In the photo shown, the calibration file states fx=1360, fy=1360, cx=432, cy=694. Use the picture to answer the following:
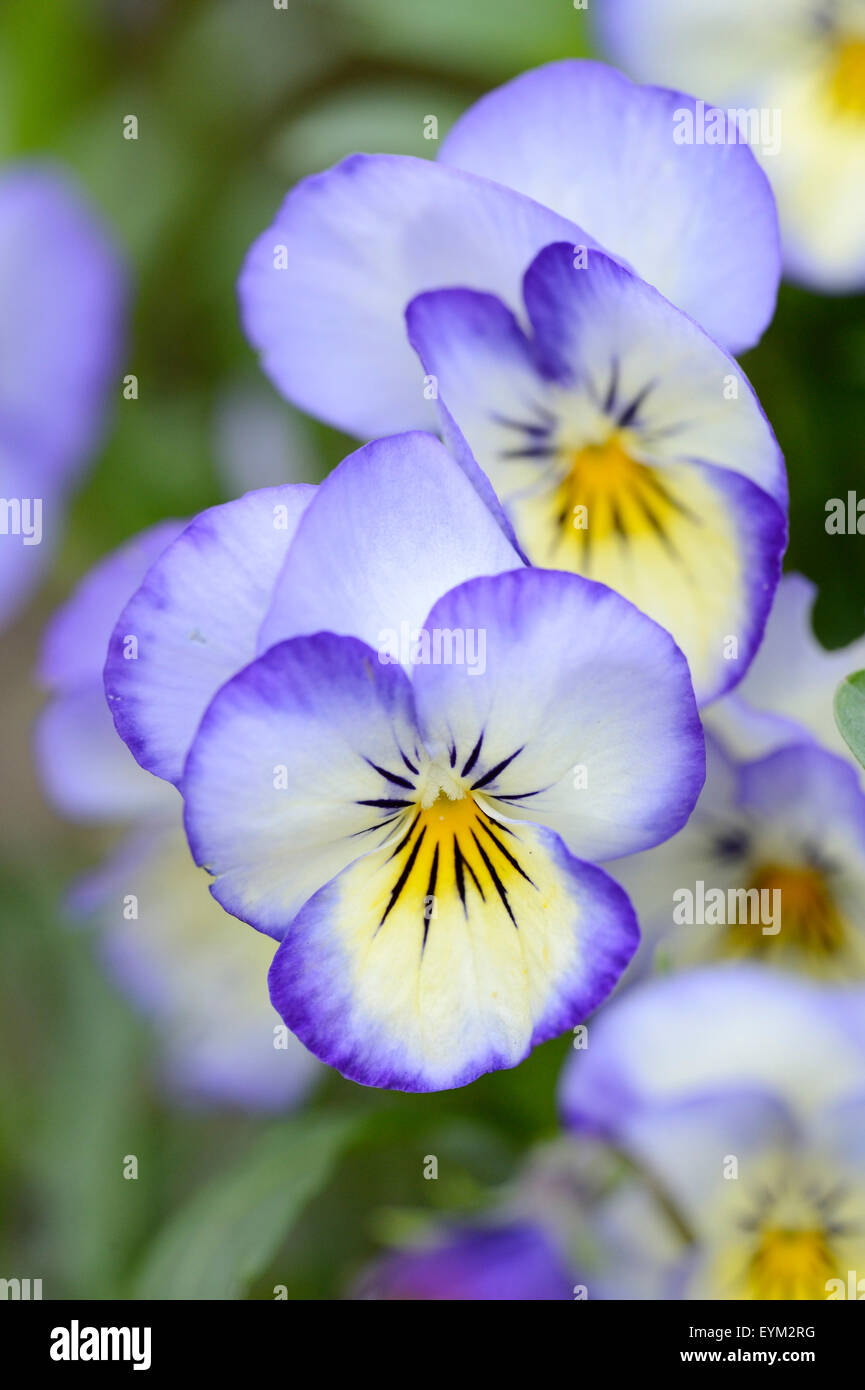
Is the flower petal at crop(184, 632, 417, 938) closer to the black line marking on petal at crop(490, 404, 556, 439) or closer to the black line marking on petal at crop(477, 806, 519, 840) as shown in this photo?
the black line marking on petal at crop(477, 806, 519, 840)

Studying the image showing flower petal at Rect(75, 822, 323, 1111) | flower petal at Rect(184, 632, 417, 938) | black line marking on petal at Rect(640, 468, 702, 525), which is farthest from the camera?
flower petal at Rect(75, 822, 323, 1111)

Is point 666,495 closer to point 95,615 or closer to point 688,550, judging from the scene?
point 688,550

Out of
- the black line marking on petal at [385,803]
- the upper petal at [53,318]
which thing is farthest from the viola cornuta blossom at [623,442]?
the upper petal at [53,318]

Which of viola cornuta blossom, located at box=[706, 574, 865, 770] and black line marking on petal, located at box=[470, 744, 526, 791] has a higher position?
viola cornuta blossom, located at box=[706, 574, 865, 770]

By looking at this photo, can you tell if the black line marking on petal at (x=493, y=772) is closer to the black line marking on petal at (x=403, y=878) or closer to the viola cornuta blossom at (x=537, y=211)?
the black line marking on petal at (x=403, y=878)

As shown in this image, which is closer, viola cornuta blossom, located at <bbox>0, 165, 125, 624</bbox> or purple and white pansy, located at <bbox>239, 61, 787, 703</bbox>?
purple and white pansy, located at <bbox>239, 61, 787, 703</bbox>

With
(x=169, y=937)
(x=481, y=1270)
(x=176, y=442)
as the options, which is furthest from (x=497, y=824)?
(x=176, y=442)

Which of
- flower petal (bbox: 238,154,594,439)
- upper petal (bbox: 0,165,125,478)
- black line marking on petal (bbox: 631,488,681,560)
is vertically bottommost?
black line marking on petal (bbox: 631,488,681,560)

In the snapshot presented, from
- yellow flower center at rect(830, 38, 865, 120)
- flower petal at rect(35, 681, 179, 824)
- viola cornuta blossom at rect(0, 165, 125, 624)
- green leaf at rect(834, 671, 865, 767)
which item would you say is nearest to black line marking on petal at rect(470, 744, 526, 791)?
green leaf at rect(834, 671, 865, 767)
